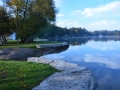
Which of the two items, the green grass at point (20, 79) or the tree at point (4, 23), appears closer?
the green grass at point (20, 79)

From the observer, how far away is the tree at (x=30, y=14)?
3331 cm

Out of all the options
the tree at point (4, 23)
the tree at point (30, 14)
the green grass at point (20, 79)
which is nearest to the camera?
Result: the green grass at point (20, 79)

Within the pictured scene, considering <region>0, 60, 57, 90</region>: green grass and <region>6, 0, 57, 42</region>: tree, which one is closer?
<region>0, 60, 57, 90</region>: green grass

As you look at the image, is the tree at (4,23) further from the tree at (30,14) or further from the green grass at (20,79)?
the green grass at (20,79)

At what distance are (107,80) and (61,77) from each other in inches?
145

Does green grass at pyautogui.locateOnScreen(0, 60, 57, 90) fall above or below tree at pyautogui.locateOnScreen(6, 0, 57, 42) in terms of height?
below

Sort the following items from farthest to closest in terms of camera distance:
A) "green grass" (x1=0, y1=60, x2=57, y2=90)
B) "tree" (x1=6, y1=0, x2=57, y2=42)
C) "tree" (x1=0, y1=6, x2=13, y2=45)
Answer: "tree" (x1=6, y1=0, x2=57, y2=42) < "tree" (x1=0, y1=6, x2=13, y2=45) < "green grass" (x1=0, y1=60, x2=57, y2=90)

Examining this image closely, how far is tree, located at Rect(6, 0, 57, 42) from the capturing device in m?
33.3

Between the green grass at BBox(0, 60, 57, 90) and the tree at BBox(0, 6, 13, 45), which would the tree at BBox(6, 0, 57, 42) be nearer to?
the tree at BBox(0, 6, 13, 45)

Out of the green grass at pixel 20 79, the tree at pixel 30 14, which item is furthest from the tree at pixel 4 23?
the green grass at pixel 20 79

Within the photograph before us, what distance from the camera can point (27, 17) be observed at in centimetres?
3550

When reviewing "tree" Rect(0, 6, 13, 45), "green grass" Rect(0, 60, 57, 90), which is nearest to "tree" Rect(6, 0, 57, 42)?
"tree" Rect(0, 6, 13, 45)

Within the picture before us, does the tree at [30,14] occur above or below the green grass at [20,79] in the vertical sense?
above

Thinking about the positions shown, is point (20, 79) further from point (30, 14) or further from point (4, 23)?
point (30, 14)
